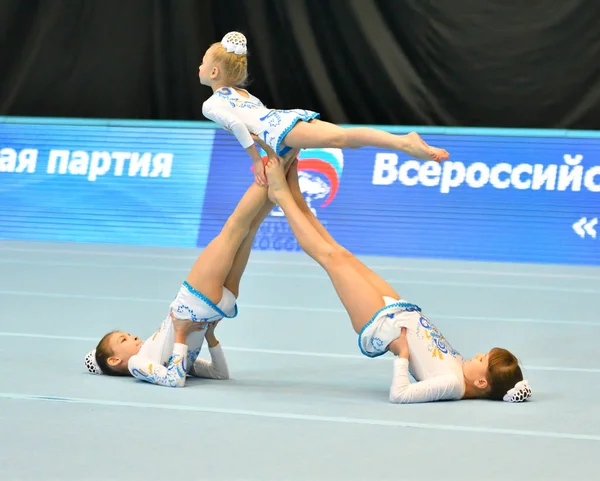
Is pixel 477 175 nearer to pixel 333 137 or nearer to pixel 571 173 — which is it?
pixel 571 173

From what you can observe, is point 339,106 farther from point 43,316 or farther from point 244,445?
point 244,445

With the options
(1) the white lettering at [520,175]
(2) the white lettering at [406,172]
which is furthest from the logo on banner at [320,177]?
(1) the white lettering at [520,175]

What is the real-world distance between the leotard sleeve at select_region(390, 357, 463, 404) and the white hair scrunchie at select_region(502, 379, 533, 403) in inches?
5.7

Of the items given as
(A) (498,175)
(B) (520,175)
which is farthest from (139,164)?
(B) (520,175)

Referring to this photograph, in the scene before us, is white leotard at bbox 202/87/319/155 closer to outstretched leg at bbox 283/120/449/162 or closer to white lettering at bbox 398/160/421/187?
outstretched leg at bbox 283/120/449/162

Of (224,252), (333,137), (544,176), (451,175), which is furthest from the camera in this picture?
(451,175)

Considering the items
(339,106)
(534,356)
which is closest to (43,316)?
(534,356)

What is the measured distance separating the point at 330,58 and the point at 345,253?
4.90m

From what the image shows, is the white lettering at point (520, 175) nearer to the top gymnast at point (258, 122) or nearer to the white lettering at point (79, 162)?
the white lettering at point (79, 162)

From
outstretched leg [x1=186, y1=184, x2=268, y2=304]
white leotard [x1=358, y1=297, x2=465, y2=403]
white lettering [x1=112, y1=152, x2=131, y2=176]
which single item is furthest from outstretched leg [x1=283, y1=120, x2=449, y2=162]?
white lettering [x1=112, y1=152, x2=131, y2=176]

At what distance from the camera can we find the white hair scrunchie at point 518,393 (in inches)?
119

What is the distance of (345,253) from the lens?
328cm

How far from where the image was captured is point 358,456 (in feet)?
7.81

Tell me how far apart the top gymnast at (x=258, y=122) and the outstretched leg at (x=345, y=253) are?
11cm
